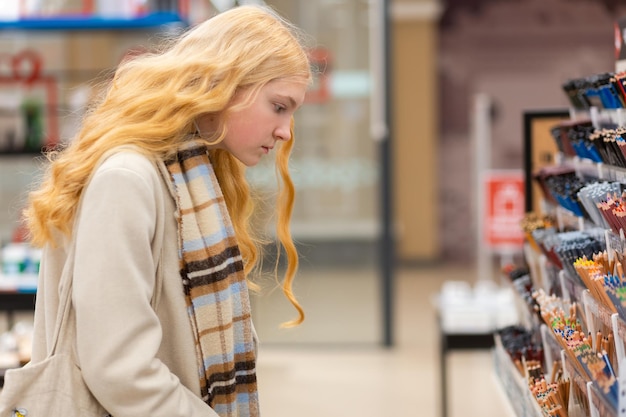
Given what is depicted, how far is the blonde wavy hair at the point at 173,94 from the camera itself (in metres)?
1.78

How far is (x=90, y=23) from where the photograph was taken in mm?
4824

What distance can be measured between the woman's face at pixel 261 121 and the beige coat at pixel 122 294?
0.72 feet

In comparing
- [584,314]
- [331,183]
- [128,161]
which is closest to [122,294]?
[128,161]

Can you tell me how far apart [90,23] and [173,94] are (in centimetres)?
320


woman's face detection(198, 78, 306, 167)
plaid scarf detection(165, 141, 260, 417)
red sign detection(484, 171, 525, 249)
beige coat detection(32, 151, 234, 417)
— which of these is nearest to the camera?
beige coat detection(32, 151, 234, 417)

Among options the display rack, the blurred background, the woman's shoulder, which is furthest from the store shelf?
the woman's shoulder

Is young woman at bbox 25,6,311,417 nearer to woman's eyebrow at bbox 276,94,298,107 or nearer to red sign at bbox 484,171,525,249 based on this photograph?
woman's eyebrow at bbox 276,94,298,107

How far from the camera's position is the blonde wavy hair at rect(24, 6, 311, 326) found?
70.1 inches

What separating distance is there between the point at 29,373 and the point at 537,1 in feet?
36.2

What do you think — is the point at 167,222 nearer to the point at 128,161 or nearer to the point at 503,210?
the point at 128,161

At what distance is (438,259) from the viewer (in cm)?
1213

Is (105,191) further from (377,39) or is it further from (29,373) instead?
(377,39)

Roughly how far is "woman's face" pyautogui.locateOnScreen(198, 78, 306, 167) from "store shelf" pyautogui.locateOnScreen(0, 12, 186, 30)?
2.86 m

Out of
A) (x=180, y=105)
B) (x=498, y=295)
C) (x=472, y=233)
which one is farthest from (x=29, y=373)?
(x=472, y=233)
